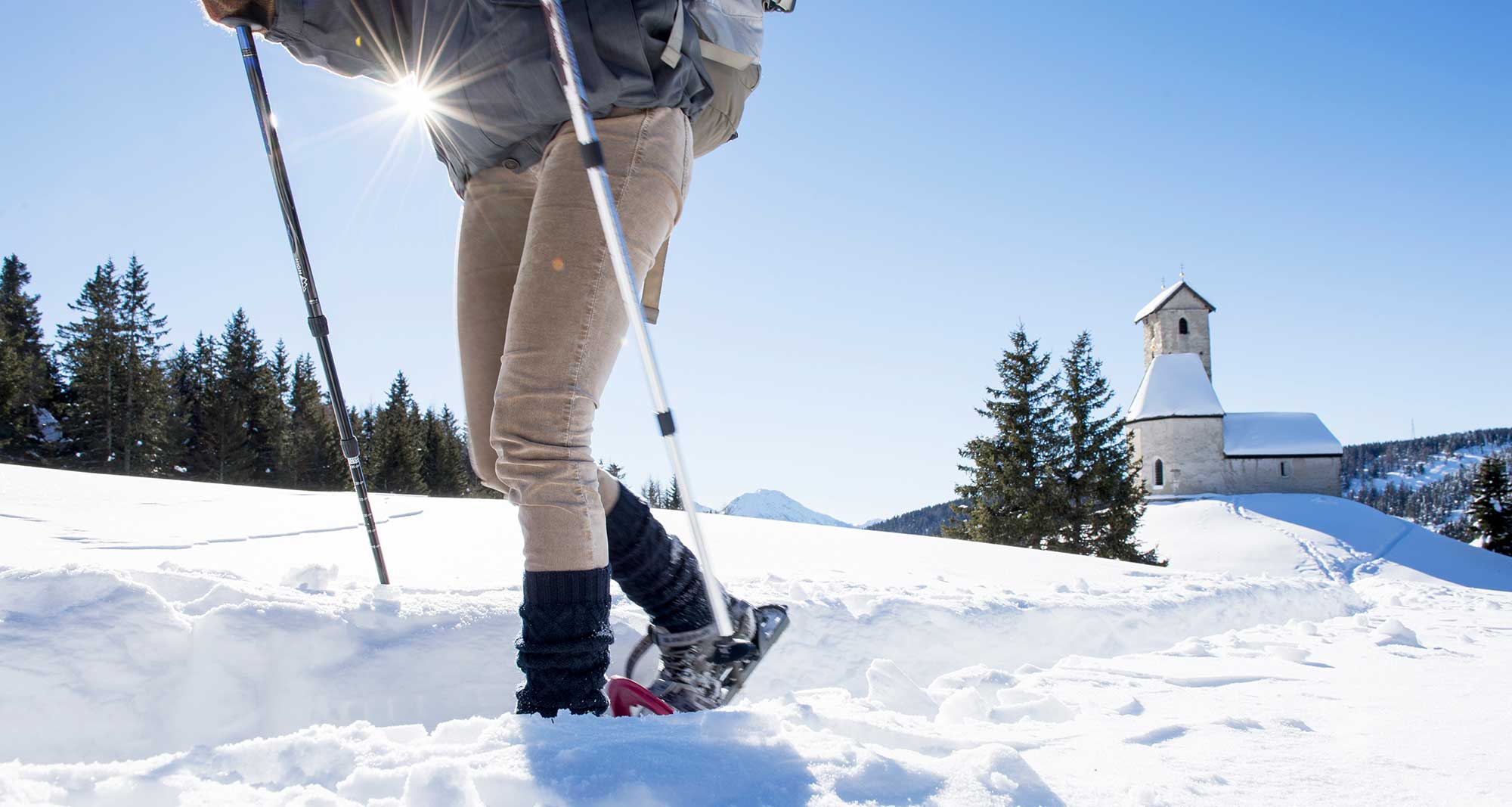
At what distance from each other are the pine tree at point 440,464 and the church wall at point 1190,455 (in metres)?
40.7

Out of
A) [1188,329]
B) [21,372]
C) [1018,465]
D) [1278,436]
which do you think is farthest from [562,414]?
[1188,329]

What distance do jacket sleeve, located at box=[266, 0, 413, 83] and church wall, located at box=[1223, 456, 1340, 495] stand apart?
149 ft

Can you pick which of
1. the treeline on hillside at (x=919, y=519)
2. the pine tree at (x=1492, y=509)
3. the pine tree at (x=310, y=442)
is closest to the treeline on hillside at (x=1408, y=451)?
the treeline on hillside at (x=919, y=519)

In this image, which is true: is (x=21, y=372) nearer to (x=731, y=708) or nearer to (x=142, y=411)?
(x=142, y=411)

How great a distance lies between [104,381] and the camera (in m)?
32.1

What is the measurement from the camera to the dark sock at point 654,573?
70.7 inches

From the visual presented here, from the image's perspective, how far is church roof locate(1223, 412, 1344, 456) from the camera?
128ft

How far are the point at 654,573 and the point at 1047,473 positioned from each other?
24866 millimetres

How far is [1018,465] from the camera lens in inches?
965

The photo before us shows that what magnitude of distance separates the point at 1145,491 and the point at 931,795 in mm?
30464

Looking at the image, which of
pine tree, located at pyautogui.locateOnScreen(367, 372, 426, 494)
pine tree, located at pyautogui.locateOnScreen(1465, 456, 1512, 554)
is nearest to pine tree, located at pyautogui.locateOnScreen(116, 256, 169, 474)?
pine tree, located at pyautogui.locateOnScreen(367, 372, 426, 494)

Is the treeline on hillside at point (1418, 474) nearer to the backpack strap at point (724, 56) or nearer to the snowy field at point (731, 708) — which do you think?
the snowy field at point (731, 708)

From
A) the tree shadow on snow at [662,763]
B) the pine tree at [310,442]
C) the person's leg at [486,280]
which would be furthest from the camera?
the pine tree at [310,442]

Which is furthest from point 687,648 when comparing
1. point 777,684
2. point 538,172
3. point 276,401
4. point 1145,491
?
point 276,401
